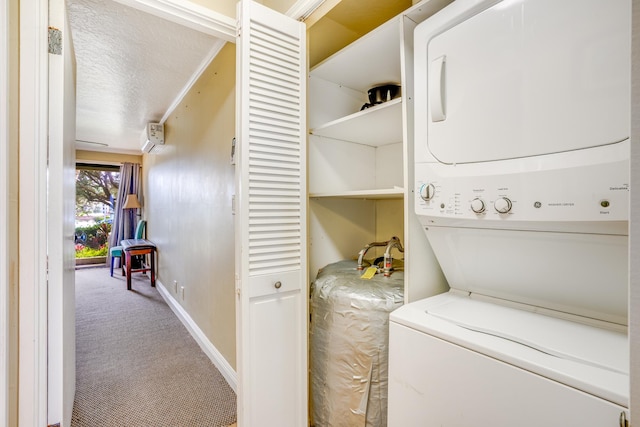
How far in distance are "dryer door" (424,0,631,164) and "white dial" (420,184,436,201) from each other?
91 millimetres

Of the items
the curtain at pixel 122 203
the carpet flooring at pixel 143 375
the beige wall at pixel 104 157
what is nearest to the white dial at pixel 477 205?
the carpet flooring at pixel 143 375

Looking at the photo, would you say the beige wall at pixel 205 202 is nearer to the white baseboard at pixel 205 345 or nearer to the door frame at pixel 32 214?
the white baseboard at pixel 205 345

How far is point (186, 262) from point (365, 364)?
2.36 meters

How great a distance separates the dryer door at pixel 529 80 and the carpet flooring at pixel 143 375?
191 centimetres

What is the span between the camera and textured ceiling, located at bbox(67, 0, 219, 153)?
1778 millimetres

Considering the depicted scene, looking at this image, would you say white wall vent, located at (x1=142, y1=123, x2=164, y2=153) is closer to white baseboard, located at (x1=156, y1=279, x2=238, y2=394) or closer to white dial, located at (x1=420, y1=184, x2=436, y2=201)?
white baseboard, located at (x1=156, y1=279, x2=238, y2=394)

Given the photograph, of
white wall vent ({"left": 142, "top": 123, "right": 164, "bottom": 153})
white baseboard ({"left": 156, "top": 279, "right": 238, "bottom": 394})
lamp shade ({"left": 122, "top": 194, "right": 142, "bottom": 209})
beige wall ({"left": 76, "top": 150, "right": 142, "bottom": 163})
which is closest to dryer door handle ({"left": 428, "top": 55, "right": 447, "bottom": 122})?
white baseboard ({"left": 156, "top": 279, "right": 238, "bottom": 394})

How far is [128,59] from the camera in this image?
228 centimetres

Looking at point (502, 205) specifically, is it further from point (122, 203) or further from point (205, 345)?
point (122, 203)

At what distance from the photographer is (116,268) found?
5.79 metres

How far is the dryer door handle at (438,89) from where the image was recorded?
0.91 metres
